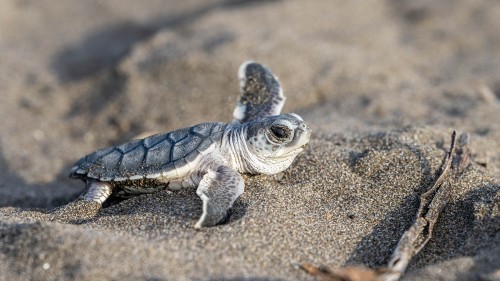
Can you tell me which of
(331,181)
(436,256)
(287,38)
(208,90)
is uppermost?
(287,38)

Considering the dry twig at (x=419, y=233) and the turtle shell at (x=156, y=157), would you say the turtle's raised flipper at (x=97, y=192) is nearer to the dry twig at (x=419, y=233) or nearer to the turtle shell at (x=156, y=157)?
the turtle shell at (x=156, y=157)

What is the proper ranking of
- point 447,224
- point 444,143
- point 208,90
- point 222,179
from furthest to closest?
1. point 208,90
2. point 444,143
3. point 222,179
4. point 447,224

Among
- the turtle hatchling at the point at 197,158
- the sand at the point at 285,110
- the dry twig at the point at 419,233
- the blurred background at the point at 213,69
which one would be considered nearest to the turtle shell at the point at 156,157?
the turtle hatchling at the point at 197,158

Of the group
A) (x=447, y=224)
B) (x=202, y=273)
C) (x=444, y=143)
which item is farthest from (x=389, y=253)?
(x=444, y=143)

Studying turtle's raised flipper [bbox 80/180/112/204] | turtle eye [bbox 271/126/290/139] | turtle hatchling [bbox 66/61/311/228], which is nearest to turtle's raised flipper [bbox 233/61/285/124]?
turtle hatchling [bbox 66/61/311/228]

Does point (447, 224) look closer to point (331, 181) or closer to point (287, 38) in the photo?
point (331, 181)

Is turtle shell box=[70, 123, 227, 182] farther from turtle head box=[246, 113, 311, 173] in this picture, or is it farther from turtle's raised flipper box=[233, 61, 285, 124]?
turtle's raised flipper box=[233, 61, 285, 124]

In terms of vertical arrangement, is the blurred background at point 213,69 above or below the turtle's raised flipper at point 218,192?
above
